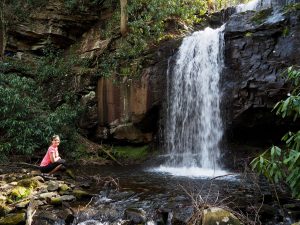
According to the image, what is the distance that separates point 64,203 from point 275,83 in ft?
23.4

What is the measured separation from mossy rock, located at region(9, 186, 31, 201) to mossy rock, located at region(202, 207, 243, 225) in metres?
3.98

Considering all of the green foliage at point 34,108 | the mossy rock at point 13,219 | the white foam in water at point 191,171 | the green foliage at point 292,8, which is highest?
the green foliage at point 292,8

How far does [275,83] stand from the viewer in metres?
10.8

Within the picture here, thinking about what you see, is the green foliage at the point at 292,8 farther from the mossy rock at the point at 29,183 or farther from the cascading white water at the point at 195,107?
the mossy rock at the point at 29,183

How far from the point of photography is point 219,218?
5.03 metres

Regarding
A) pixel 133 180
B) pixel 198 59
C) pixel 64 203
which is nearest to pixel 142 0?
pixel 198 59

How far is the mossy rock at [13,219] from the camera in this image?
6.08 metres

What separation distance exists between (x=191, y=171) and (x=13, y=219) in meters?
6.44

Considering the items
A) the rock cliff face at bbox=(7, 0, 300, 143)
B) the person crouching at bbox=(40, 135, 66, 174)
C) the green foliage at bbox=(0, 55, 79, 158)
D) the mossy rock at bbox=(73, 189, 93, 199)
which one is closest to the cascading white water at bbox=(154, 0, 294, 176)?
the rock cliff face at bbox=(7, 0, 300, 143)

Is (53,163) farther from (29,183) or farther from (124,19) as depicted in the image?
(124,19)

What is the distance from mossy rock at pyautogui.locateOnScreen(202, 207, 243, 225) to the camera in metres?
5.00

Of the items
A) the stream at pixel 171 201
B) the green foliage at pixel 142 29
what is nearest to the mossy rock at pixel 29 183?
the stream at pixel 171 201

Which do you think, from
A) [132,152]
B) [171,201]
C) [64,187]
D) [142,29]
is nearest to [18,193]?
[64,187]

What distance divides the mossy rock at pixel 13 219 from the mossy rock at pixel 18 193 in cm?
88
